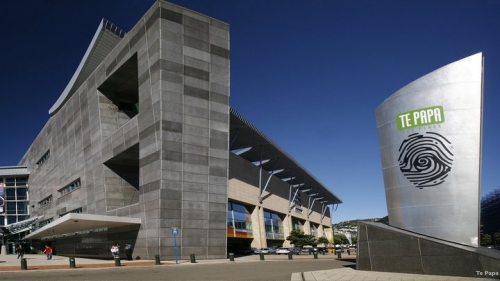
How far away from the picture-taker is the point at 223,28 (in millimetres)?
44812

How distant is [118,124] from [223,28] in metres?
19.1

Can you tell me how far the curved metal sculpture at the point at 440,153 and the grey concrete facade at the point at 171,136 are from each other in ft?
74.6

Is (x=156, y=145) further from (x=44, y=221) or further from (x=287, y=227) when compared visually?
(x=287, y=227)

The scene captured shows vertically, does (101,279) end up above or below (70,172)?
below

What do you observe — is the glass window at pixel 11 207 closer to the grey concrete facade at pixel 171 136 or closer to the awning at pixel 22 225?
the awning at pixel 22 225

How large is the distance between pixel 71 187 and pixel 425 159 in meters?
54.0

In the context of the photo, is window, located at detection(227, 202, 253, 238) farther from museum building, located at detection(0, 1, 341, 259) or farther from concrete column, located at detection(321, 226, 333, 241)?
concrete column, located at detection(321, 226, 333, 241)

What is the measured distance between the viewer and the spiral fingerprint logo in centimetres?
1942

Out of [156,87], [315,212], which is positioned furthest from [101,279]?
[315,212]

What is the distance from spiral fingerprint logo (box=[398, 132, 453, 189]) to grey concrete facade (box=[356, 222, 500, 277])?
9.11ft

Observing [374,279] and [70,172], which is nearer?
[374,279]

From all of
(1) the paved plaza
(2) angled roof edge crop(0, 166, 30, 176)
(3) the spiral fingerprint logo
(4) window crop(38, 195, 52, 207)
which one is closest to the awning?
(4) window crop(38, 195, 52, 207)

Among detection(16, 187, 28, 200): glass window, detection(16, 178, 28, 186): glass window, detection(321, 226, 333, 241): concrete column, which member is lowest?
detection(321, 226, 333, 241): concrete column

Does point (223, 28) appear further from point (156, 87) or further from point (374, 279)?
point (374, 279)
